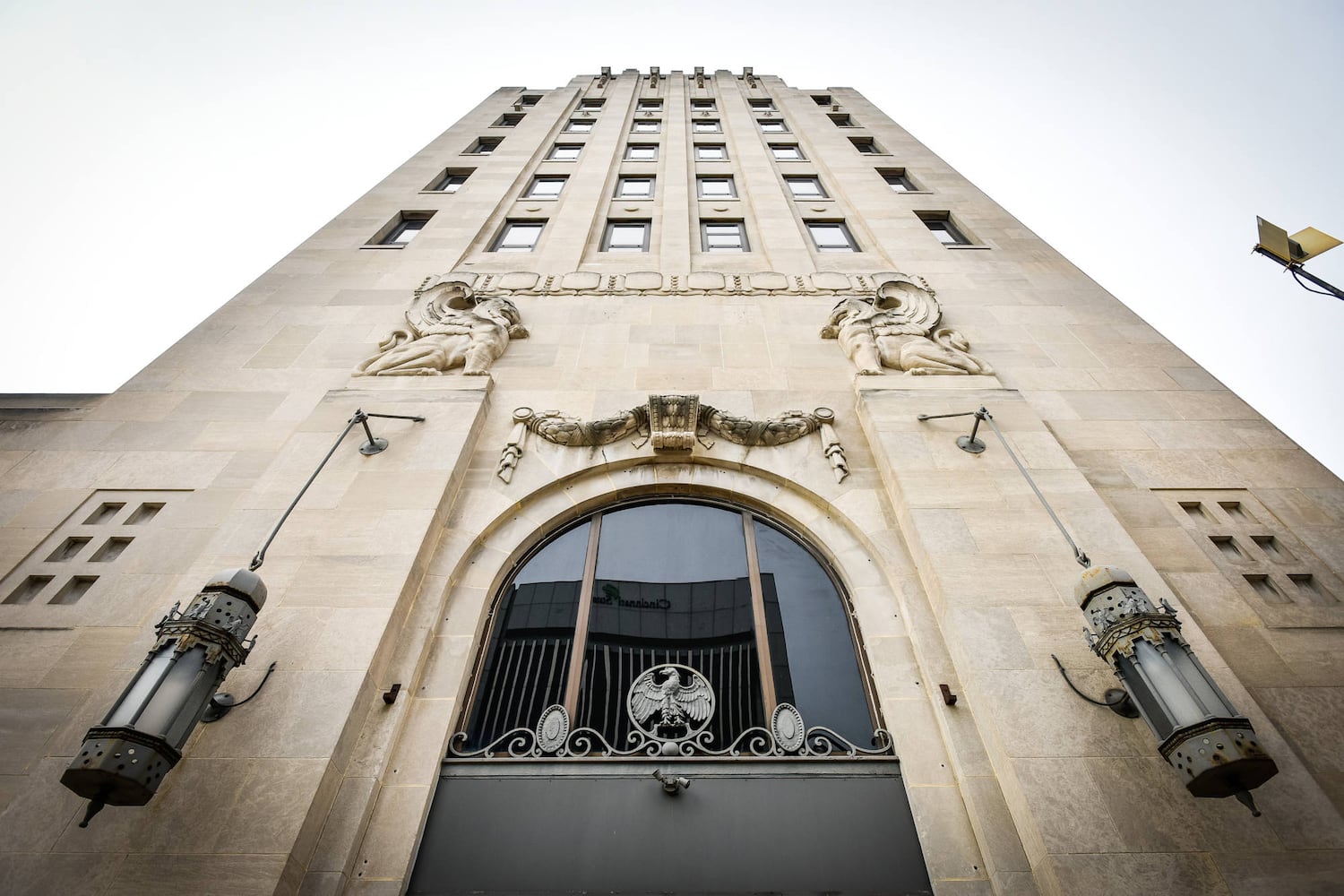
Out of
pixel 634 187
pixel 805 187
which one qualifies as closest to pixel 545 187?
pixel 634 187

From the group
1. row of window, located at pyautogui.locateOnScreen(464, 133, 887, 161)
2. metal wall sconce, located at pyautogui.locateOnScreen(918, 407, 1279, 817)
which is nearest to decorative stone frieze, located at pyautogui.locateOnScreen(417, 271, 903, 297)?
metal wall sconce, located at pyautogui.locateOnScreen(918, 407, 1279, 817)

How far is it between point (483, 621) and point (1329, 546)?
9.66 meters

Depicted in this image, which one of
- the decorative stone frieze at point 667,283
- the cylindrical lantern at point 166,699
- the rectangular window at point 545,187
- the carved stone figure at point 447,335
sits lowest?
the cylindrical lantern at point 166,699

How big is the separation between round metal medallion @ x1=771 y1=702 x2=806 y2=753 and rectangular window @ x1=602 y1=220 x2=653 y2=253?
11.8 metres

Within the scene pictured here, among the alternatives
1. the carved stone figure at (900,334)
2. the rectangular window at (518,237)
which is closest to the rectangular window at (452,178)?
the rectangular window at (518,237)

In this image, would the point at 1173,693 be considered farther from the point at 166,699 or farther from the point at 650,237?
the point at 650,237

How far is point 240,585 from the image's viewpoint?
5398mm

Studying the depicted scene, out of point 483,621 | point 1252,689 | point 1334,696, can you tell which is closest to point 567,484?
point 483,621

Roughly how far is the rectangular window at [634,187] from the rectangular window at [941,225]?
756cm

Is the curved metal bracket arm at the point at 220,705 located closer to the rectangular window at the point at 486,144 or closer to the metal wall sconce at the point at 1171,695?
the metal wall sconce at the point at 1171,695

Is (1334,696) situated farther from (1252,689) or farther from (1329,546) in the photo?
(1329,546)

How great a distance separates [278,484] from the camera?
8023 millimetres

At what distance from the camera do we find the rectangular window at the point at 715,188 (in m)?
19.3

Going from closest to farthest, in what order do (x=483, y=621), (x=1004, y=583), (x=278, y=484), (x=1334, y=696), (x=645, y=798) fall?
(x=645, y=798) < (x=1334, y=696) < (x=1004, y=583) < (x=483, y=621) < (x=278, y=484)
